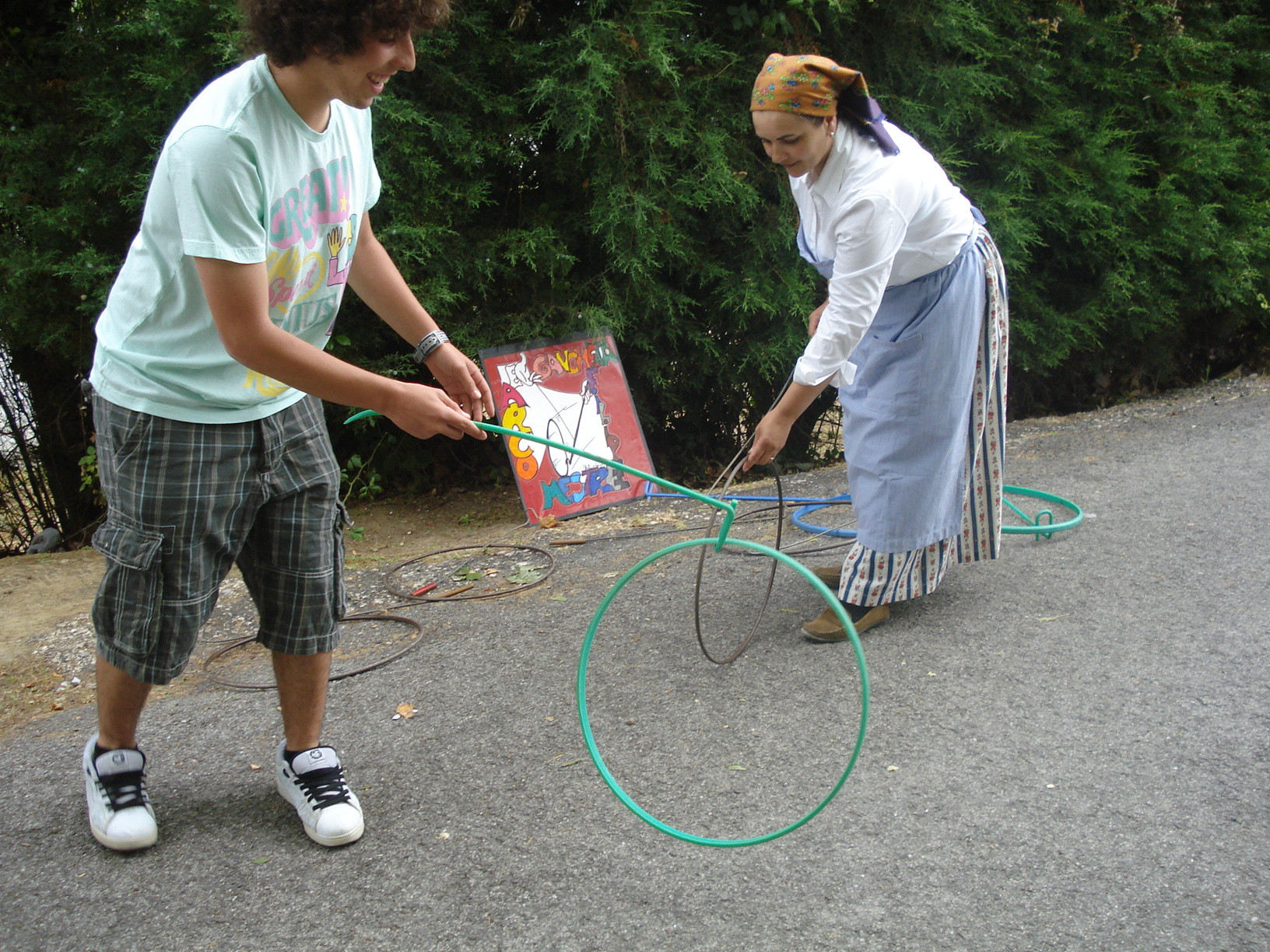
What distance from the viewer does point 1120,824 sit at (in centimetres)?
201

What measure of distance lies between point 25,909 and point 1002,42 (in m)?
5.95

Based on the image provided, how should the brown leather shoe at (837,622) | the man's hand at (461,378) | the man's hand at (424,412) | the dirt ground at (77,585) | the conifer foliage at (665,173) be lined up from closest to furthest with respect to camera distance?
1. the man's hand at (424,412)
2. the man's hand at (461,378)
3. the brown leather shoe at (837,622)
4. the dirt ground at (77,585)
5. the conifer foliage at (665,173)

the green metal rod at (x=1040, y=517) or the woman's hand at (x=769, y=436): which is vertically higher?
the woman's hand at (x=769, y=436)

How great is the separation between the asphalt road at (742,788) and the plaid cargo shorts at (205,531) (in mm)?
492

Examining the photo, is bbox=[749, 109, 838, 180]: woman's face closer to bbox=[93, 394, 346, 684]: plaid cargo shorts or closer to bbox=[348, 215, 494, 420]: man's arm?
bbox=[348, 215, 494, 420]: man's arm

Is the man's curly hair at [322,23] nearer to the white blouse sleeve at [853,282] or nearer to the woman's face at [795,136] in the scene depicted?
the woman's face at [795,136]

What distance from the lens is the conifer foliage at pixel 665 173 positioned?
14.1ft

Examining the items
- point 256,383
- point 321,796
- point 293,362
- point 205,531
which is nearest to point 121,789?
point 321,796

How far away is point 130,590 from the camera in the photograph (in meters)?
1.94

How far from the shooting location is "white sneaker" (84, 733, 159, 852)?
209cm

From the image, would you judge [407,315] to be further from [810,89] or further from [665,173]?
[665,173]

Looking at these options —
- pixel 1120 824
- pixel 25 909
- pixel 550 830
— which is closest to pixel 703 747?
pixel 550 830

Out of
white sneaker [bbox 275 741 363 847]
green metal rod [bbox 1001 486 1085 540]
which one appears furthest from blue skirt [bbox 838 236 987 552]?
white sneaker [bbox 275 741 363 847]

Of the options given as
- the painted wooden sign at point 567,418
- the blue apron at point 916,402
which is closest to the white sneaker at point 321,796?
the blue apron at point 916,402
